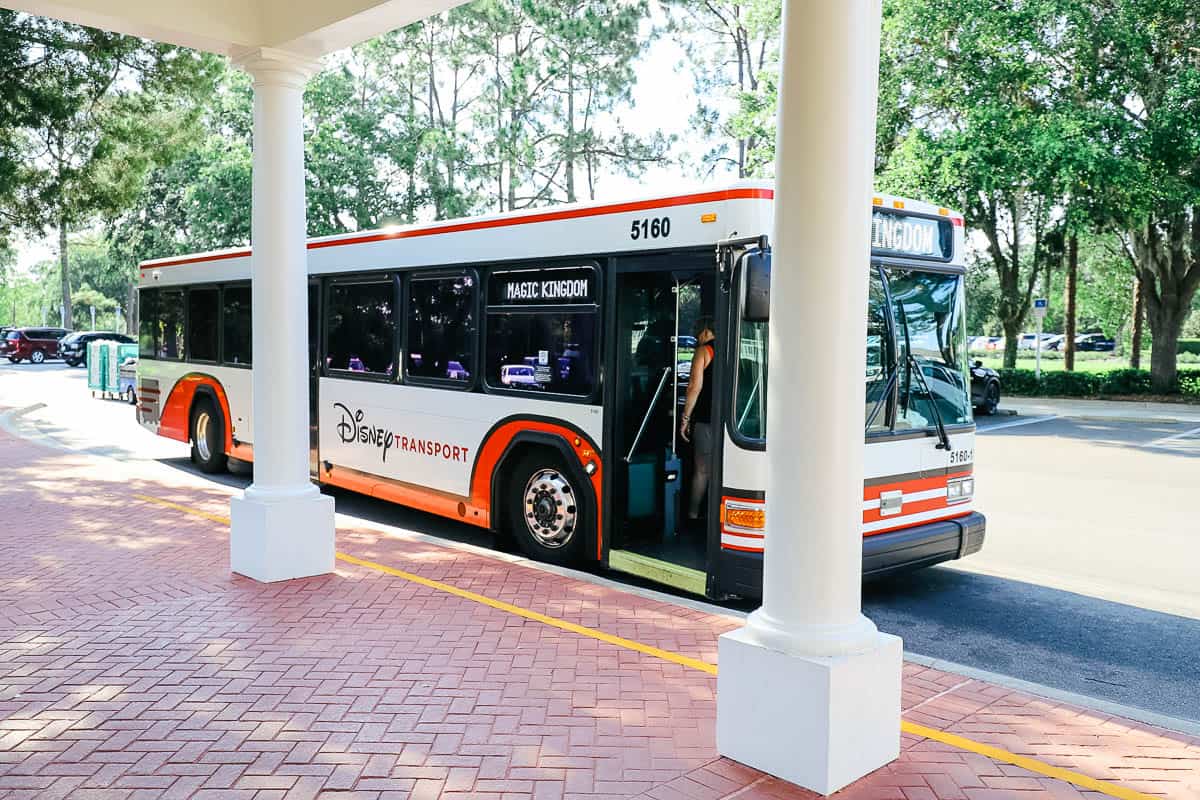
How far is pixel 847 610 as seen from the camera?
3.98 meters

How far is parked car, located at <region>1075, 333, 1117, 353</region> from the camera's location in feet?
214

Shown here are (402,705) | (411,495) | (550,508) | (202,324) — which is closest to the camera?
(402,705)

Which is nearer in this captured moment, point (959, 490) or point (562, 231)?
point (959, 490)

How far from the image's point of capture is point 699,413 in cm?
735

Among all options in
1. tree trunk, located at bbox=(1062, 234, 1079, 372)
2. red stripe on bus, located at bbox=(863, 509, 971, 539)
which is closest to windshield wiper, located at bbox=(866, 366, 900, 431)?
red stripe on bus, located at bbox=(863, 509, 971, 539)

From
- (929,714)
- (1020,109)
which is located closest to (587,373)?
(929,714)

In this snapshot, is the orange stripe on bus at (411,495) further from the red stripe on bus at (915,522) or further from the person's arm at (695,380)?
the red stripe on bus at (915,522)

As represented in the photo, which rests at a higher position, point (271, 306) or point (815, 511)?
point (271, 306)

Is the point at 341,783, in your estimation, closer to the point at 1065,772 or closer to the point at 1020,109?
the point at 1065,772

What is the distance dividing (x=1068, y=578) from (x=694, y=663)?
4107 millimetres

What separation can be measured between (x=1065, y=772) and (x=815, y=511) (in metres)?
1.59

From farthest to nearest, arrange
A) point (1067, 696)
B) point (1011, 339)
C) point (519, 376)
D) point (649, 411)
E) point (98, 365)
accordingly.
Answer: point (1011, 339) < point (98, 365) < point (519, 376) < point (649, 411) < point (1067, 696)

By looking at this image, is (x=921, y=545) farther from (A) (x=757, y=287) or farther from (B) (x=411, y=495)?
(B) (x=411, y=495)

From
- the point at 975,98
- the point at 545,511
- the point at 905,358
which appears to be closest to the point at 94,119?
the point at 545,511
